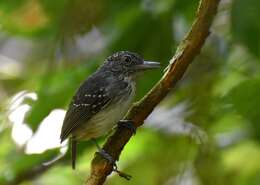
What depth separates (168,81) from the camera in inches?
98.1

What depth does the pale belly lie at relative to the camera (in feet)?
12.4

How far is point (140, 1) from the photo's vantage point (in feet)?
12.3

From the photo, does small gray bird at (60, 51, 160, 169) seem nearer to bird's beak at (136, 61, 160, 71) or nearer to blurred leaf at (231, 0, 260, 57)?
bird's beak at (136, 61, 160, 71)

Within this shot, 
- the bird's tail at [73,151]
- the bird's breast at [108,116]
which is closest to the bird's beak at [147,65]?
the bird's breast at [108,116]

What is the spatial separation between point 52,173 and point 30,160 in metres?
0.82

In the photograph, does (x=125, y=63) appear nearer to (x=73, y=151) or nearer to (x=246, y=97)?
(x=73, y=151)

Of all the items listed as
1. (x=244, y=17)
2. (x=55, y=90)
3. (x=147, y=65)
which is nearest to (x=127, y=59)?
(x=147, y=65)

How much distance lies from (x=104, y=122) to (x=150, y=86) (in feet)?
1.18

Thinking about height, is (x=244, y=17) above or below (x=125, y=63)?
above

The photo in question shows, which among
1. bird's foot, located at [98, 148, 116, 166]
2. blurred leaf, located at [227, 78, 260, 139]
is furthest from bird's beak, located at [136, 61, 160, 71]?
blurred leaf, located at [227, 78, 260, 139]

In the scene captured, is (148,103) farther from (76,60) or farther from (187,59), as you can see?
(76,60)

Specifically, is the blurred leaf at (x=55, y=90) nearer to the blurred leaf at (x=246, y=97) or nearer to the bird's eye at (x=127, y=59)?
the bird's eye at (x=127, y=59)

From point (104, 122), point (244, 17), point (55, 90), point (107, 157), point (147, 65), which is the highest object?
point (244, 17)

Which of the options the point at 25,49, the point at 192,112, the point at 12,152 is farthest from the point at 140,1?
the point at 25,49
